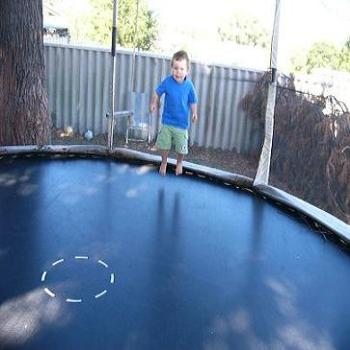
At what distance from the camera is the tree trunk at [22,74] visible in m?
3.30

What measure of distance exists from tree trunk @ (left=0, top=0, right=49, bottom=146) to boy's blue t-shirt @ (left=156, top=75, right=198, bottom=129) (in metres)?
1.28

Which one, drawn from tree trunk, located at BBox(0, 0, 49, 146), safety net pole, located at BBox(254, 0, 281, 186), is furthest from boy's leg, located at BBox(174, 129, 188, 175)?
tree trunk, located at BBox(0, 0, 49, 146)

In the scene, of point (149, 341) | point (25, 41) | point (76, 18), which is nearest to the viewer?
point (149, 341)

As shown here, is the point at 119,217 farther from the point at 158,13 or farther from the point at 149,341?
the point at 158,13

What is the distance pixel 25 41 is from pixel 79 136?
2.15 meters

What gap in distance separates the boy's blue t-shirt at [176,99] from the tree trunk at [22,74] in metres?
1.28

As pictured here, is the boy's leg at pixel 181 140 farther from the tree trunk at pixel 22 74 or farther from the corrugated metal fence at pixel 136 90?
the corrugated metal fence at pixel 136 90

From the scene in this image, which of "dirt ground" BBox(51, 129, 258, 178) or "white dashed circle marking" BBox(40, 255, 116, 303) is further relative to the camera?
→ "dirt ground" BBox(51, 129, 258, 178)

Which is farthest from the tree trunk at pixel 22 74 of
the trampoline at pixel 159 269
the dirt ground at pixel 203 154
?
the dirt ground at pixel 203 154

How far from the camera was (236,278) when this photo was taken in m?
1.59

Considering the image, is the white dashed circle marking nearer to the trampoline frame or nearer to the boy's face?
the trampoline frame

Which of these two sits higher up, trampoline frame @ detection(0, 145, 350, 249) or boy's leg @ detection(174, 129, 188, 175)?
boy's leg @ detection(174, 129, 188, 175)

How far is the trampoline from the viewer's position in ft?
4.08

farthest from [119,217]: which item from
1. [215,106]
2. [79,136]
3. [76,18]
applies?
[76,18]
